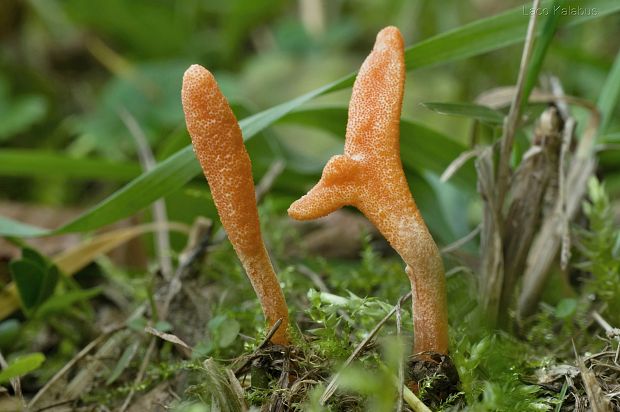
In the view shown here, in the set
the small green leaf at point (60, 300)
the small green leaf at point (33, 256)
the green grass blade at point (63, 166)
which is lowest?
the small green leaf at point (60, 300)

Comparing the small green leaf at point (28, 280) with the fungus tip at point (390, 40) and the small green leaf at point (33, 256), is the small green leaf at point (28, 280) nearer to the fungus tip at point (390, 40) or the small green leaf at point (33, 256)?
the small green leaf at point (33, 256)

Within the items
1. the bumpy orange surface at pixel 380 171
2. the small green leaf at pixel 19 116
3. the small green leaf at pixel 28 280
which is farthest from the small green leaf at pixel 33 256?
the small green leaf at pixel 19 116

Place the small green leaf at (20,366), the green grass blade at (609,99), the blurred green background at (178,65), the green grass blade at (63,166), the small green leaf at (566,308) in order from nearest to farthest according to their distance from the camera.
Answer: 1. the small green leaf at (20,366)
2. the small green leaf at (566,308)
3. the green grass blade at (609,99)
4. the green grass blade at (63,166)
5. the blurred green background at (178,65)

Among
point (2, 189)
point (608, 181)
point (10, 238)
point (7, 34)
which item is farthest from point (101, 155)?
point (608, 181)

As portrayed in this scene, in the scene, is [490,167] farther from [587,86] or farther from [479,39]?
[587,86]

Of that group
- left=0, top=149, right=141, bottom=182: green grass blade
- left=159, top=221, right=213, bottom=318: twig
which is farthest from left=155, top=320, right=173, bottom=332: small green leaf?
left=0, top=149, right=141, bottom=182: green grass blade

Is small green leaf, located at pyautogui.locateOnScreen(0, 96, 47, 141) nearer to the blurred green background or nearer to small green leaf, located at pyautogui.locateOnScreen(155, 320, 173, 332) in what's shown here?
the blurred green background
